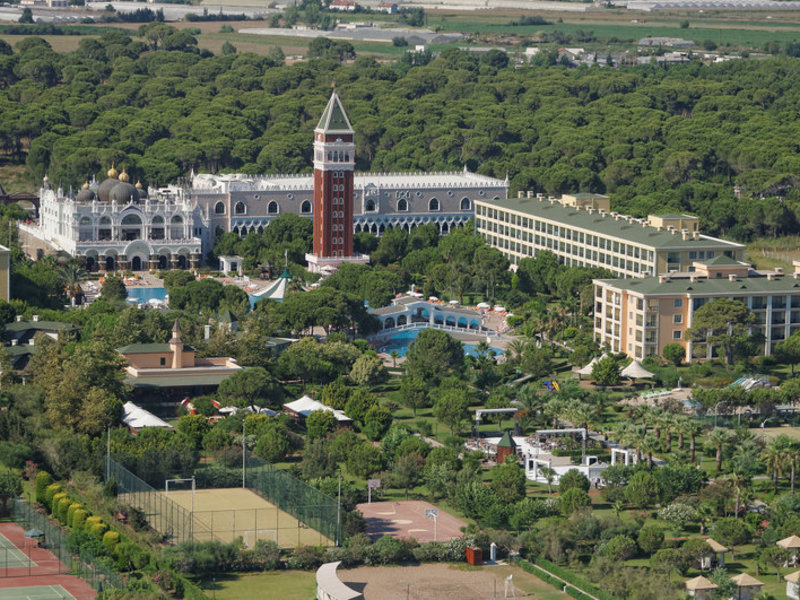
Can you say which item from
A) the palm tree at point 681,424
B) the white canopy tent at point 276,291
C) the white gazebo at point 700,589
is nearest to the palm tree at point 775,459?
the palm tree at point 681,424

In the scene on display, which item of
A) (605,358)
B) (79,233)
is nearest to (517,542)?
(605,358)

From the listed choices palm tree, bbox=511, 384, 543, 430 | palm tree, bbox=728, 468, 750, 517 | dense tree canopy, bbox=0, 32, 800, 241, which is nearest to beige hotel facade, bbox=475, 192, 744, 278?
dense tree canopy, bbox=0, 32, 800, 241

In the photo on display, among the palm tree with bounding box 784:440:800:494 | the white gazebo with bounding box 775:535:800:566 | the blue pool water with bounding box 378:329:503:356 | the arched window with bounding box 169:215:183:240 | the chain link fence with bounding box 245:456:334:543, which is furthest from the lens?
the arched window with bounding box 169:215:183:240

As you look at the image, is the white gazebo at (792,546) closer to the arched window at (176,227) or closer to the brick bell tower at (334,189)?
the brick bell tower at (334,189)

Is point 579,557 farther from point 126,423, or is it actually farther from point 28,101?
point 28,101

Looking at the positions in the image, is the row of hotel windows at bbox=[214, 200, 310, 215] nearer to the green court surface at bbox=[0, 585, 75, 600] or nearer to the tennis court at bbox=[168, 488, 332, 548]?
the tennis court at bbox=[168, 488, 332, 548]

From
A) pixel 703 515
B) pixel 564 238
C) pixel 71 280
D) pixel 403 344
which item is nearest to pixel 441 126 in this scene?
pixel 564 238
